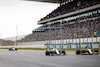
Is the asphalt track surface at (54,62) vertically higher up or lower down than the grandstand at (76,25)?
lower down

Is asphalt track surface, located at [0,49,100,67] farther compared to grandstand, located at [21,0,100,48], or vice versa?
grandstand, located at [21,0,100,48]

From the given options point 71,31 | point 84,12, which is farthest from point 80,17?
point 71,31

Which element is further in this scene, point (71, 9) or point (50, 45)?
point (71, 9)

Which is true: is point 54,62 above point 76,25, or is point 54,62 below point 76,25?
below

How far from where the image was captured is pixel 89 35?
31609 mm

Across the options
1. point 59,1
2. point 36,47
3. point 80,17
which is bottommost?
point 36,47

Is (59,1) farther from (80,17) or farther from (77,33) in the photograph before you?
(77,33)

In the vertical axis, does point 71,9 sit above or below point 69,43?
above

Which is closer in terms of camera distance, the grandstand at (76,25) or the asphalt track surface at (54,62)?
the asphalt track surface at (54,62)

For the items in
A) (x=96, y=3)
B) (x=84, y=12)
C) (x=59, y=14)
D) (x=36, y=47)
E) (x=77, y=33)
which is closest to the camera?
(x=77, y=33)

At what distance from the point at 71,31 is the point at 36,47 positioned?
1332cm

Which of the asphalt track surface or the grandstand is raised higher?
the grandstand

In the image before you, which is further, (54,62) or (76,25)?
(76,25)

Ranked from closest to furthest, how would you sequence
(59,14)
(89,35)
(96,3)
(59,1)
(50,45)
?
(89,35) < (96,3) < (50,45) < (59,14) < (59,1)
